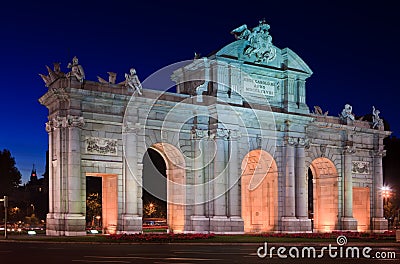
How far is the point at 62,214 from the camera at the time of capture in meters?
42.6

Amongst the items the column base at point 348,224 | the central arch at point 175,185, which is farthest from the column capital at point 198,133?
the column base at point 348,224

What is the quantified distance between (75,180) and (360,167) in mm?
30371

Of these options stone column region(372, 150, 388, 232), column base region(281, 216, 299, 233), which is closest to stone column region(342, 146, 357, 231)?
stone column region(372, 150, 388, 232)

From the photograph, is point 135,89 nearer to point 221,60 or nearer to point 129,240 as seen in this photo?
point 221,60

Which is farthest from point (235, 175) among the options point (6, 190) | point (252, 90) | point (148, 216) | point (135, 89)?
point (6, 190)

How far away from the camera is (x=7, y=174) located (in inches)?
3612

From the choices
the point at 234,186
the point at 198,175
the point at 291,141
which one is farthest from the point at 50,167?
the point at 291,141

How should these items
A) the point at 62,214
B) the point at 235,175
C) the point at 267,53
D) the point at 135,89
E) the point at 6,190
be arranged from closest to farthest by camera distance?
the point at 62,214 → the point at 135,89 → the point at 235,175 → the point at 267,53 → the point at 6,190

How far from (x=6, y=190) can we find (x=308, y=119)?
5450cm

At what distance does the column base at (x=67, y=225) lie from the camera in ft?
137

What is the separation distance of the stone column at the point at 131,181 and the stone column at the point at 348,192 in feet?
72.0

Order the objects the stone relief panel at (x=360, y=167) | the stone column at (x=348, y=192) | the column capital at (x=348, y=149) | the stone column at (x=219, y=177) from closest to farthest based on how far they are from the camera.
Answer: the stone column at (x=219, y=177) < the stone column at (x=348, y=192) < the column capital at (x=348, y=149) < the stone relief panel at (x=360, y=167)

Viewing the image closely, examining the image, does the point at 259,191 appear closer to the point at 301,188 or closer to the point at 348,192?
the point at 301,188

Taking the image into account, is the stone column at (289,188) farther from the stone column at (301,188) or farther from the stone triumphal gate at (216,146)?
the stone column at (301,188)
